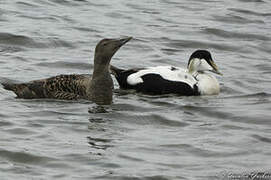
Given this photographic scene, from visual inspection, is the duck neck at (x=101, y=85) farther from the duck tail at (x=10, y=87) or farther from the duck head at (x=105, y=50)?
the duck tail at (x=10, y=87)

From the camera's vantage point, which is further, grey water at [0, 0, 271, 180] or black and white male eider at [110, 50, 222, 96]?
black and white male eider at [110, 50, 222, 96]

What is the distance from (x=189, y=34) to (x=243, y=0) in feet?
12.4

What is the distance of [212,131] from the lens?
9.30 meters

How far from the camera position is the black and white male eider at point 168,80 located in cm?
1113

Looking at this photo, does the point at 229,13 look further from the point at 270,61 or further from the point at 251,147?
the point at 251,147

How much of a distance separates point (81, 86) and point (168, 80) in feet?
4.08

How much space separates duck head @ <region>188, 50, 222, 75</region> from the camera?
11578 mm

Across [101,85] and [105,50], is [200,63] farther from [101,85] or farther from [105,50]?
[101,85]

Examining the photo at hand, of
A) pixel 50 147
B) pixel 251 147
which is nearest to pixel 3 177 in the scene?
pixel 50 147

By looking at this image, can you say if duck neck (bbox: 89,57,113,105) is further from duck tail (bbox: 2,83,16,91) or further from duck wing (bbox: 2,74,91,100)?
duck tail (bbox: 2,83,16,91)

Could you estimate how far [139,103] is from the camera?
1062 cm

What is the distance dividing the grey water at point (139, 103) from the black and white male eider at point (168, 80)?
13cm

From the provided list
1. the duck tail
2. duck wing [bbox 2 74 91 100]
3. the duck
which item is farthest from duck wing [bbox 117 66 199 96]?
the duck tail

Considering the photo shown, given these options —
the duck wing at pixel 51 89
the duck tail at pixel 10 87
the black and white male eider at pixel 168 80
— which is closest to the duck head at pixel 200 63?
the black and white male eider at pixel 168 80
